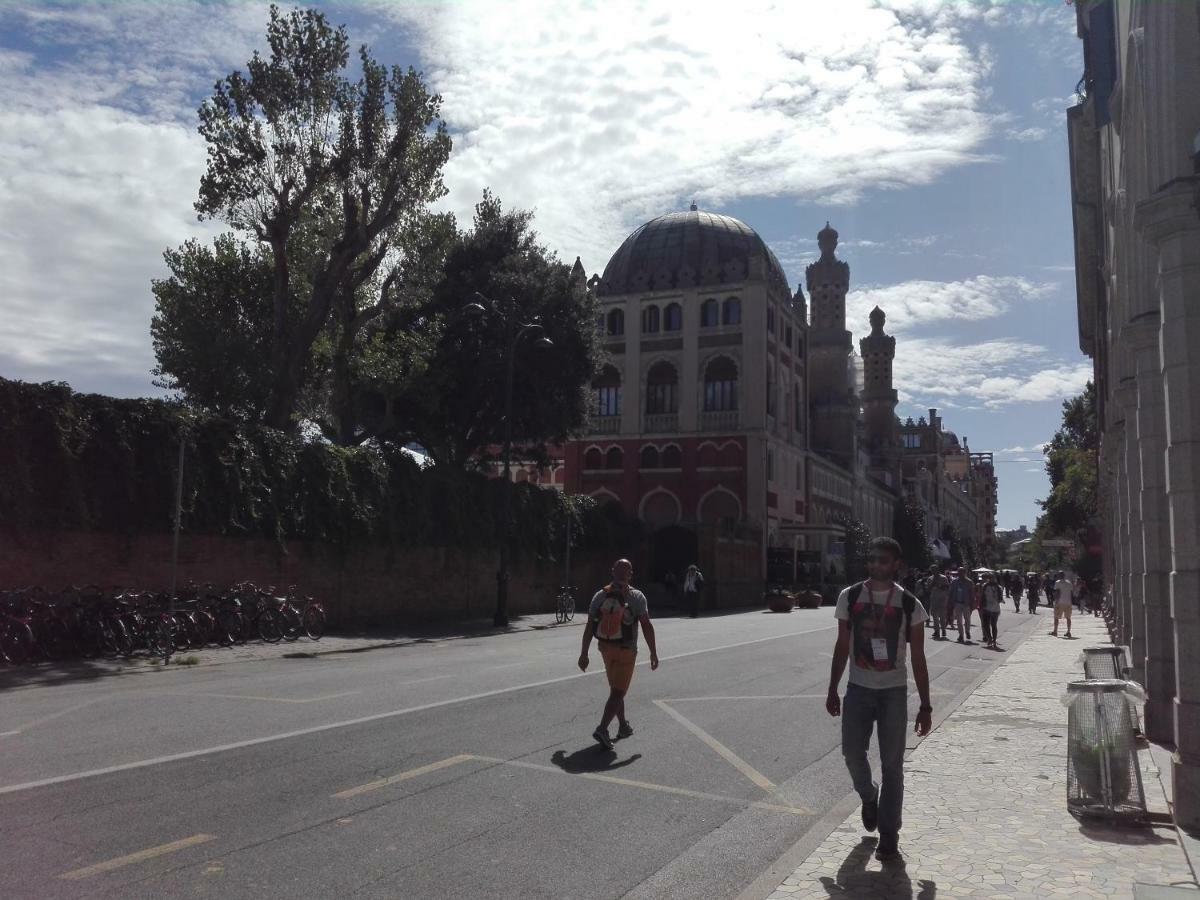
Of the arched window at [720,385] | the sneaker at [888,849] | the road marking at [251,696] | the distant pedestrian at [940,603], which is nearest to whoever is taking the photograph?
the sneaker at [888,849]

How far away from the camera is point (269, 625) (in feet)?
69.2

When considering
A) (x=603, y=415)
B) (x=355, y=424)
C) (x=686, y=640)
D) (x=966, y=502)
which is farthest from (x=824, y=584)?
(x=966, y=502)

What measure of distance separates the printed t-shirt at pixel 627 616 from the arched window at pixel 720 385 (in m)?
51.4

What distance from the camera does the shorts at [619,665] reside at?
372 inches

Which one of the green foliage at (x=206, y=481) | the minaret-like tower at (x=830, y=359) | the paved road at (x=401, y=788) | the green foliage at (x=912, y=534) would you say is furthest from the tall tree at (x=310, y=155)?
the green foliage at (x=912, y=534)

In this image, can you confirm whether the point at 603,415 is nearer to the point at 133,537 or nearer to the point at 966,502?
the point at 133,537

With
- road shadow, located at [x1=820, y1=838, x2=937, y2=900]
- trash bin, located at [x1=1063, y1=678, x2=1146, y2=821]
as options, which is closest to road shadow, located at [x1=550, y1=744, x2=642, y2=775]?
road shadow, located at [x1=820, y1=838, x2=937, y2=900]

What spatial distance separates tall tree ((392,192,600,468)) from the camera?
1426 inches

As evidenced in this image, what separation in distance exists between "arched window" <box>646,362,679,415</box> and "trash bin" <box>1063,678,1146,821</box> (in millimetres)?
55120

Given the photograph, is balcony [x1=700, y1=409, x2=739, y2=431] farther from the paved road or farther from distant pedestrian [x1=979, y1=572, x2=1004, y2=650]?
the paved road

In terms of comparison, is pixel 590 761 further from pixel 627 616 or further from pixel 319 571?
pixel 319 571

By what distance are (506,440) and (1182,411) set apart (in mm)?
23027

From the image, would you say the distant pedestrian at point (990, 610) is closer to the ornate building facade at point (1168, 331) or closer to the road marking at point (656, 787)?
the ornate building facade at point (1168, 331)

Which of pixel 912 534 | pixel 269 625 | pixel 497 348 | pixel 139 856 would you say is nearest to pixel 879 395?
pixel 912 534
